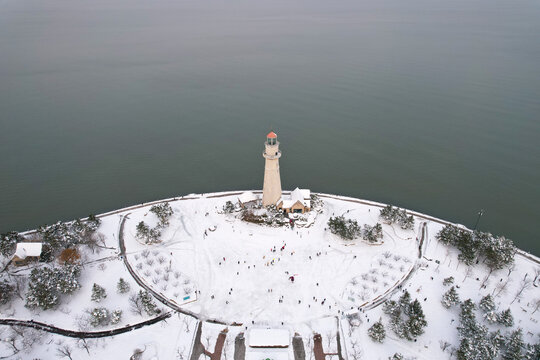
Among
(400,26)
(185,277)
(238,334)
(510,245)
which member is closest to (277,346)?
(238,334)

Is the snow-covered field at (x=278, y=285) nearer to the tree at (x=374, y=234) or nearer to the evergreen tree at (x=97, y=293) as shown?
the evergreen tree at (x=97, y=293)

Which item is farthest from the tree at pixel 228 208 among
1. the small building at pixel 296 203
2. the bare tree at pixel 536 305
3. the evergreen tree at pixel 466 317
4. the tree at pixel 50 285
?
the bare tree at pixel 536 305

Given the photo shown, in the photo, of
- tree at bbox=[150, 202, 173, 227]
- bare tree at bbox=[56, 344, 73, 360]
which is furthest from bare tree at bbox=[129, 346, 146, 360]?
tree at bbox=[150, 202, 173, 227]

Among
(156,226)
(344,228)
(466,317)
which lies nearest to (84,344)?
(156,226)

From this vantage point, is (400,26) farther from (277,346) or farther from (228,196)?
(277,346)

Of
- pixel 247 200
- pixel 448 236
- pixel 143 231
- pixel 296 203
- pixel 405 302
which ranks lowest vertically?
pixel 405 302

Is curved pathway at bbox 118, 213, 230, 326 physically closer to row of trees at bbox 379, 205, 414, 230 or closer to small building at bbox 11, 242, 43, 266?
small building at bbox 11, 242, 43, 266

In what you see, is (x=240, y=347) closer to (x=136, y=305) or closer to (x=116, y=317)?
A: (x=136, y=305)
